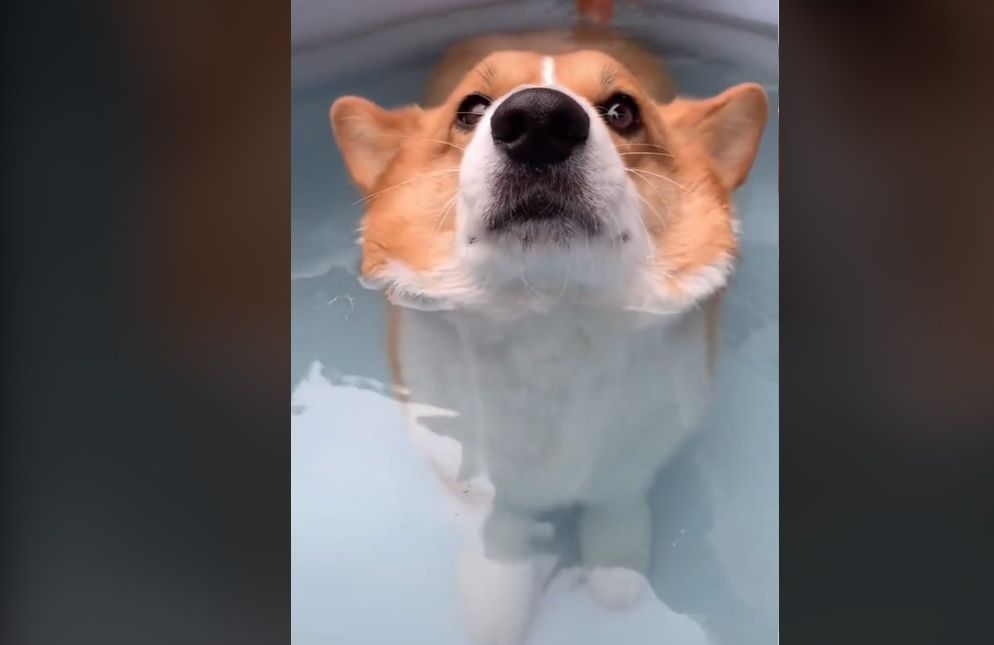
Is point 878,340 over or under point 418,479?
over

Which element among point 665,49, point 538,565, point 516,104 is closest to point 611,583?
point 538,565

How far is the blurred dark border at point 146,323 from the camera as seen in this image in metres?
1.44

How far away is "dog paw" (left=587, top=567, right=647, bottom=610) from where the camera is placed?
1.41 meters

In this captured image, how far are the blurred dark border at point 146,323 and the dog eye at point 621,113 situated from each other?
1.86 ft

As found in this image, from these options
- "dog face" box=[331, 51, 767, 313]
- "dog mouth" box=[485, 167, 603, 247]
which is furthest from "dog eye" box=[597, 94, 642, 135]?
"dog mouth" box=[485, 167, 603, 247]

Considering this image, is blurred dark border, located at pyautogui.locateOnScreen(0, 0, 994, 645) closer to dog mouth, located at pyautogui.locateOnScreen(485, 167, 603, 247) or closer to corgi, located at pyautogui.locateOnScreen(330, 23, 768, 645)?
corgi, located at pyautogui.locateOnScreen(330, 23, 768, 645)

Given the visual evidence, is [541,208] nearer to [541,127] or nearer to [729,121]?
[541,127]

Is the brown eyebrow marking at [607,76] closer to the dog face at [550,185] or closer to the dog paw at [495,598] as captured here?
the dog face at [550,185]

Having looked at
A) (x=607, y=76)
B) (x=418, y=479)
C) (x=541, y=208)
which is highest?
(x=607, y=76)

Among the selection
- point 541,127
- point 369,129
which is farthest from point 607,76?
point 369,129

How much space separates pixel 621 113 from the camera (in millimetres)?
1388

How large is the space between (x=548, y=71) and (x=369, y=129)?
33 cm

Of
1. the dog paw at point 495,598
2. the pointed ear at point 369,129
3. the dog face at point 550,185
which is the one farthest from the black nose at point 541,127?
the dog paw at point 495,598

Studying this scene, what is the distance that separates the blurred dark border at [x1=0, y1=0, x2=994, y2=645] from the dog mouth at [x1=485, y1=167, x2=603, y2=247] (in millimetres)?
378
